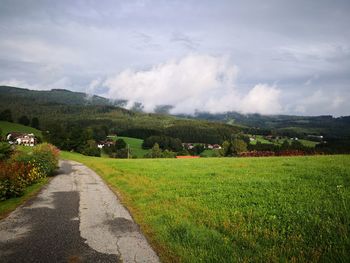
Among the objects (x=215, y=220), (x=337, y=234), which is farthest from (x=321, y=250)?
(x=215, y=220)

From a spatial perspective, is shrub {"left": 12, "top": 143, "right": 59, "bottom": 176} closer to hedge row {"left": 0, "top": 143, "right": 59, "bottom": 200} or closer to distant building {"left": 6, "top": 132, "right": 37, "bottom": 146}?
hedge row {"left": 0, "top": 143, "right": 59, "bottom": 200}

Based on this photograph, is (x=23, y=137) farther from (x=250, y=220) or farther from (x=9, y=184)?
(x=250, y=220)

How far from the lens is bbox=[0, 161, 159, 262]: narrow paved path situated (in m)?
8.98

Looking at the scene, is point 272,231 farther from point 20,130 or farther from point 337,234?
point 20,130

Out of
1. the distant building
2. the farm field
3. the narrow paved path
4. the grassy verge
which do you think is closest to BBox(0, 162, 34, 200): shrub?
the grassy verge

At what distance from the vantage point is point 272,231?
10078 mm

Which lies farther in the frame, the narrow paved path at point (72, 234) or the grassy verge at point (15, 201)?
the grassy verge at point (15, 201)

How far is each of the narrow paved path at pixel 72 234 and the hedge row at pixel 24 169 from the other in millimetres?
1940

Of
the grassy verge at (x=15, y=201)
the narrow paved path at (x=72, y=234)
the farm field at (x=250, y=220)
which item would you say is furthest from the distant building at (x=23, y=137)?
the farm field at (x=250, y=220)

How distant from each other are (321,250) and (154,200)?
9975 millimetres

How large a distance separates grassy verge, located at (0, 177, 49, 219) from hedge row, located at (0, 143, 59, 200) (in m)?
0.37

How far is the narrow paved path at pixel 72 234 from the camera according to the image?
898 cm

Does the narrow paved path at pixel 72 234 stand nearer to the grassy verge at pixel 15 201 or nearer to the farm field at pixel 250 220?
the grassy verge at pixel 15 201

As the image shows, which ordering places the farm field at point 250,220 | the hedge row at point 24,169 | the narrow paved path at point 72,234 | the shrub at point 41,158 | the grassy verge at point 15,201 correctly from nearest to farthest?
the farm field at point 250,220 → the narrow paved path at point 72,234 → the grassy verge at point 15,201 → the hedge row at point 24,169 → the shrub at point 41,158
